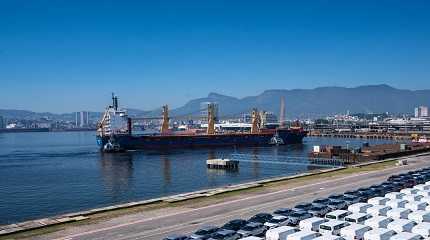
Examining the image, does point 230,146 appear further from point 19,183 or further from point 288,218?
point 288,218

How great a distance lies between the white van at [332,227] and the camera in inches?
686

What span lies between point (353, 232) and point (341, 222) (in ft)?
4.37

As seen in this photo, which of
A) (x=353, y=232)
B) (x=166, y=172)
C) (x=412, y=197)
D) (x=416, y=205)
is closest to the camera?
(x=353, y=232)

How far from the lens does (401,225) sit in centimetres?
1731

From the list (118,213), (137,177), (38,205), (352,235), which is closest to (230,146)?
(137,177)

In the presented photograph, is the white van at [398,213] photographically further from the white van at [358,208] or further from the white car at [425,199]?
the white car at [425,199]

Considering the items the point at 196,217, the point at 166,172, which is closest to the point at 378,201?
the point at 196,217

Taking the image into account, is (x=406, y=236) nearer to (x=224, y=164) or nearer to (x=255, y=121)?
(x=224, y=164)

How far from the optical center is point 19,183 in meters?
43.7

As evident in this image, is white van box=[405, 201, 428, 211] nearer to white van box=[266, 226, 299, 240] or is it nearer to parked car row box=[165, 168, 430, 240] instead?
parked car row box=[165, 168, 430, 240]

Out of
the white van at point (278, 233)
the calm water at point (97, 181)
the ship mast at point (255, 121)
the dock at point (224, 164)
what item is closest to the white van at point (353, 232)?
the white van at point (278, 233)

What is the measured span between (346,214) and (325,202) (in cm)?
314

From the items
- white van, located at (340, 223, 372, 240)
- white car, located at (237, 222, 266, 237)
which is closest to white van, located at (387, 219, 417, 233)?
white van, located at (340, 223, 372, 240)

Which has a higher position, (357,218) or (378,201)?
(378,201)
